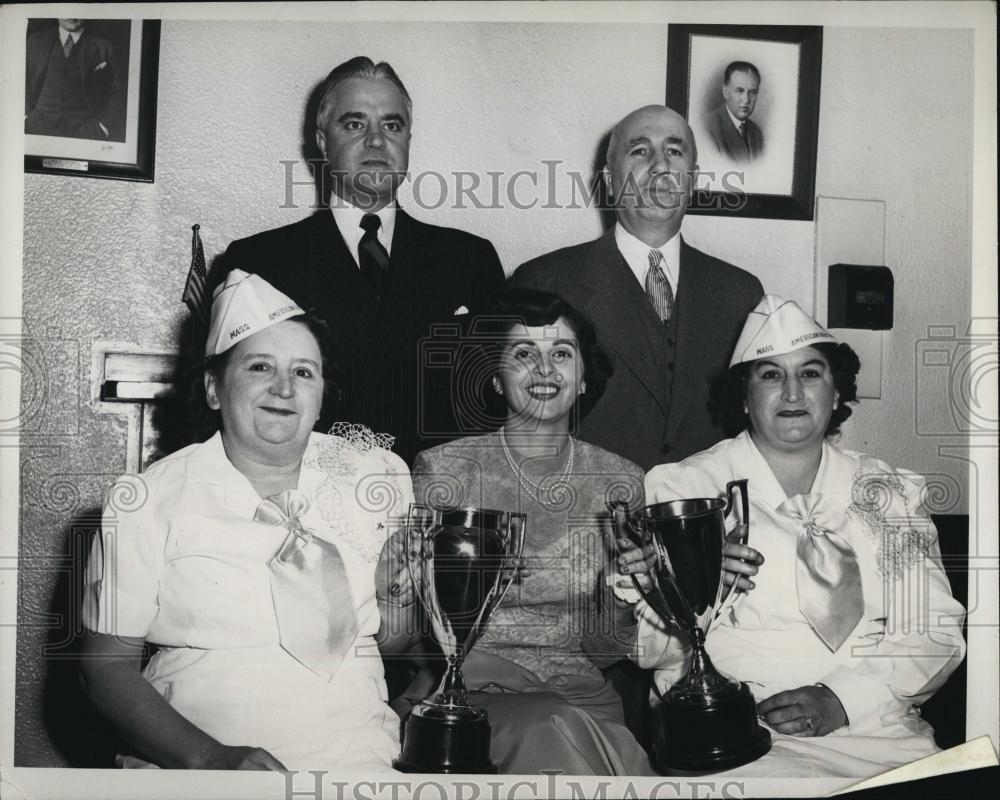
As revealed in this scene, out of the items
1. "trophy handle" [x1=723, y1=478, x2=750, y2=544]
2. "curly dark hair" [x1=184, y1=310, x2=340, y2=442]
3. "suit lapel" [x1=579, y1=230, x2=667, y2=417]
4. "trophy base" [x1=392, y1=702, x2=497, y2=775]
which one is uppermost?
"suit lapel" [x1=579, y1=230, x2=667, y2=417]

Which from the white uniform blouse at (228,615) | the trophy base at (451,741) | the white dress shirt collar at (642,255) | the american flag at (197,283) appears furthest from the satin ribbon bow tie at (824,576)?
the american flag at (197,283)

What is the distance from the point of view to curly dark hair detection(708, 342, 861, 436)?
1810 mm

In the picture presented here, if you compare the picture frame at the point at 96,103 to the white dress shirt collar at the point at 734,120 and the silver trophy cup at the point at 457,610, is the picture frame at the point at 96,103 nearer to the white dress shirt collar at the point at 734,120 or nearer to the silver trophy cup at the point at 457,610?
the silver trophy cup at the point at 457,610

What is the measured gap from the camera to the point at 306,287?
5.87 ft

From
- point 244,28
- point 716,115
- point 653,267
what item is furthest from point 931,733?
point 244,28

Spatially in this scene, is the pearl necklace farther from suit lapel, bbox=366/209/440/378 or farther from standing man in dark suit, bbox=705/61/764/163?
standing man in dark suit, bbox=705/61/764/163

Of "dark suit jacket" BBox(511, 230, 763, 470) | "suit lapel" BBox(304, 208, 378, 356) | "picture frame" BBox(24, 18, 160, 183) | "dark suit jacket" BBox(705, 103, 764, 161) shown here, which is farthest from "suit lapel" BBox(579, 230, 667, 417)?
"picture frame" BBox(24, 18, 160, 183)

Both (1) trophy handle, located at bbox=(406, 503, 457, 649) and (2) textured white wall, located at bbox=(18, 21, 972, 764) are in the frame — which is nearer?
(1) trophy handle, located at bbox=(406, 503, 457, 649)

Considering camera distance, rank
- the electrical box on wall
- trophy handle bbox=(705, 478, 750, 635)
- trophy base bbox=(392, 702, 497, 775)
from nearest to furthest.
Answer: trophy base bbox=(392, 702, 497, 775) → trophy handle bbox=(705, 478, 750, 635) → the electrical box on wall

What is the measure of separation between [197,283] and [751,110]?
1.01 m

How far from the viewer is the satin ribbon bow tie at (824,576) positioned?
5.84 ft

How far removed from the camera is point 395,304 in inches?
71.3

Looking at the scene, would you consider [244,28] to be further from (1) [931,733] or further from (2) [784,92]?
(1) [931,733]

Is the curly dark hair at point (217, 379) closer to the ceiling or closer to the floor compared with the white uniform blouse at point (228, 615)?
closer to the ceiling
